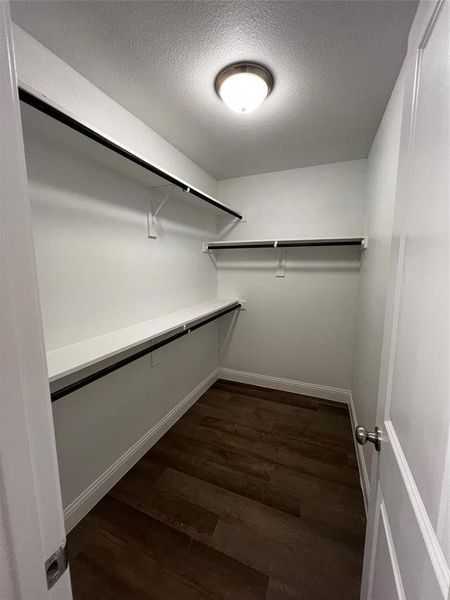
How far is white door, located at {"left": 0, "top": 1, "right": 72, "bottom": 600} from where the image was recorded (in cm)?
33

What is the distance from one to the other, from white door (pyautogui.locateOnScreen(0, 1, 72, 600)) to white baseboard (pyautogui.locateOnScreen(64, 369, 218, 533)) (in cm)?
124

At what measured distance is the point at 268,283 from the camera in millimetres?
2598

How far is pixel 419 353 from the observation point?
50cm

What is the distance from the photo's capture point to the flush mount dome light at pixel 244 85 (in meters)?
1.15

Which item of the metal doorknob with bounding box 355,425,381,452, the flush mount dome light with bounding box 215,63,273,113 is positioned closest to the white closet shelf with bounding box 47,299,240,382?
the metal doorknob with bounding box 355,425,381,452

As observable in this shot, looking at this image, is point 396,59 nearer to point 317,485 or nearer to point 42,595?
point 42,595

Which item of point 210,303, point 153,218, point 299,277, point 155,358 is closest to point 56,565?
point 155,358

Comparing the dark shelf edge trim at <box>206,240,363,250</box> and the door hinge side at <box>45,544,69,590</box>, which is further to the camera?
the dark shelf edge trim at <box>206,240,363,250</box>

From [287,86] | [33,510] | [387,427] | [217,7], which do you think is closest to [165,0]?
[217,7]

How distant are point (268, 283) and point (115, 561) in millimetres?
2262

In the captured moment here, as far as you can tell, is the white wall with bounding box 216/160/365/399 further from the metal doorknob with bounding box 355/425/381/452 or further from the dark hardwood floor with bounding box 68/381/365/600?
the metal doorknob with bounding box 355/425/381/452

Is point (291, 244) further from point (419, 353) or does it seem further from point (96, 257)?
point (419, 353)

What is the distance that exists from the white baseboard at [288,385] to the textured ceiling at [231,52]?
2.27 metres

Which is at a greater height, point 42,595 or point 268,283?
point 268,283
